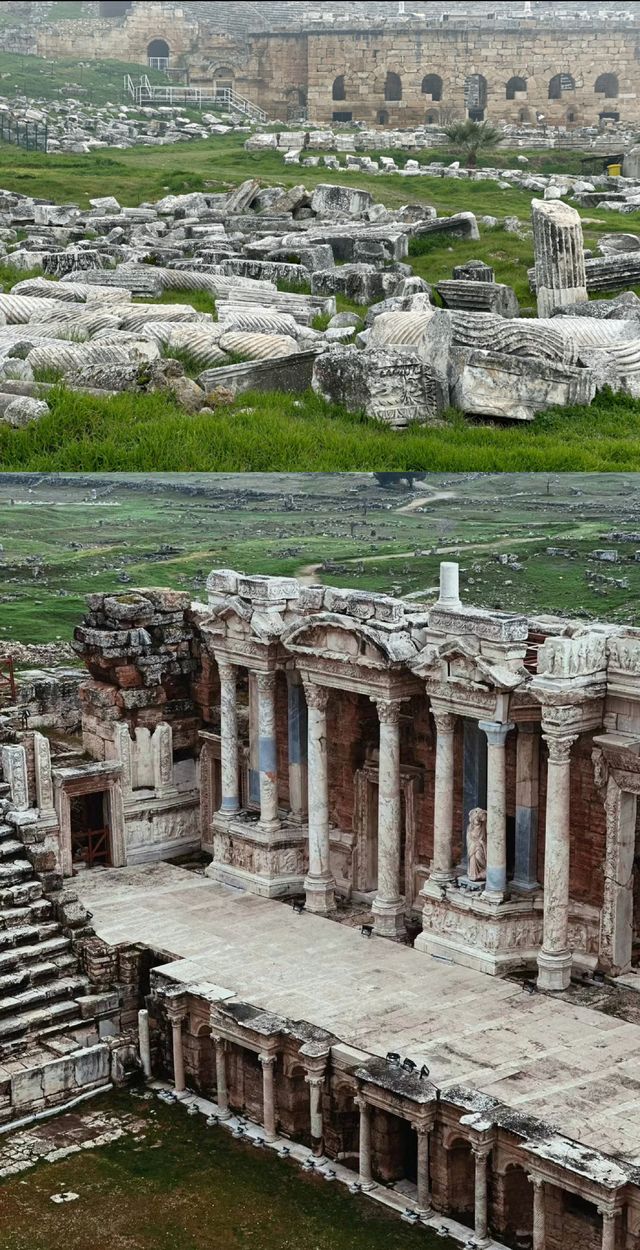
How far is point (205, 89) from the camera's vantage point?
108 meters

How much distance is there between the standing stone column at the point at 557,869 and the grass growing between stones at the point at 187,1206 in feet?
12.8

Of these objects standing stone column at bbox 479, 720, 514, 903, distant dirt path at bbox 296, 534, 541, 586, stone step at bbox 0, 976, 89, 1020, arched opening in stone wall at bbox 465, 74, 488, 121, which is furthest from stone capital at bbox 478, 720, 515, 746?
arched opening in stone wall at bbox 465, 74, 488, 121

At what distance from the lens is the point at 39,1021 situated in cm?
2528

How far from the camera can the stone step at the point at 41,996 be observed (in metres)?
25.2

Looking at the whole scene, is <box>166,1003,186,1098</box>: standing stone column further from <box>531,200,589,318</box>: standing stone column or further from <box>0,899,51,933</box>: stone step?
<box>531,200,589,318</box>: standing stone column

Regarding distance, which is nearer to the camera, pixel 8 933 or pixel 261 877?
pixel 8 933

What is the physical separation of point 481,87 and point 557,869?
284 ft

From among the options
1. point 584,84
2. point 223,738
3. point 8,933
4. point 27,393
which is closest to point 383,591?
point 223,738

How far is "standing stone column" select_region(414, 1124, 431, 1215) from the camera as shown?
21859mm

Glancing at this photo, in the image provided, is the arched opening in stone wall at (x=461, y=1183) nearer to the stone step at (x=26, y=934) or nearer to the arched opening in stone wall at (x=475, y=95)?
the stone step at (x=26, y=934)

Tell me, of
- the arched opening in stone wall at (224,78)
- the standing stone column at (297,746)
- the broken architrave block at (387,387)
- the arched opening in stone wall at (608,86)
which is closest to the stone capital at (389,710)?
the standing stone column at (297,746)

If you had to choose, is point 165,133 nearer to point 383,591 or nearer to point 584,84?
point 584,84

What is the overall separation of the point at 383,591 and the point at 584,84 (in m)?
79.6

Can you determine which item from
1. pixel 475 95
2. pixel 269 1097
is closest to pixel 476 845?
pixel 269 1097
